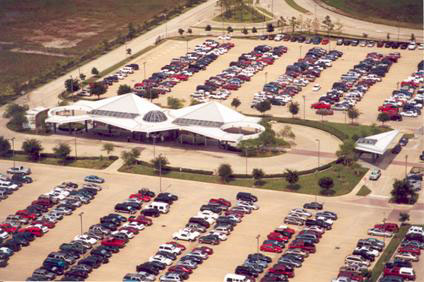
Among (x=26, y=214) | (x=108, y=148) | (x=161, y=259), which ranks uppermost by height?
(x=108, y=148)

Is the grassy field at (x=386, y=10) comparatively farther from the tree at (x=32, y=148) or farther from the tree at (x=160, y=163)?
the tree at (x=32, y=148)

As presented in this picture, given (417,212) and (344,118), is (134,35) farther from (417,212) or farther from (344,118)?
(417,212)

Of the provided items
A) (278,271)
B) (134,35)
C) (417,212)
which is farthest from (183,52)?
(278,271)

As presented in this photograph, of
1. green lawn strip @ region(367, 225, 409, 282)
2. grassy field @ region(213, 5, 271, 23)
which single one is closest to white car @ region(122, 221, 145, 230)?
green lawn strip @ region(367, 225, 409, 282)

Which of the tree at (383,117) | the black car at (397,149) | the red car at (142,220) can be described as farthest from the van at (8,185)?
the tree at (383,117)

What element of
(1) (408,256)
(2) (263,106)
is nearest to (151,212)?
(1) (408,256)

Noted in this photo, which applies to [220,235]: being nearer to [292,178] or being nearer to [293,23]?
[292,178]

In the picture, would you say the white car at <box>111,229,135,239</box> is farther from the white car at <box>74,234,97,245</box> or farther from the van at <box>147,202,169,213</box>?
the van at <box>147,202,169,213</box>
